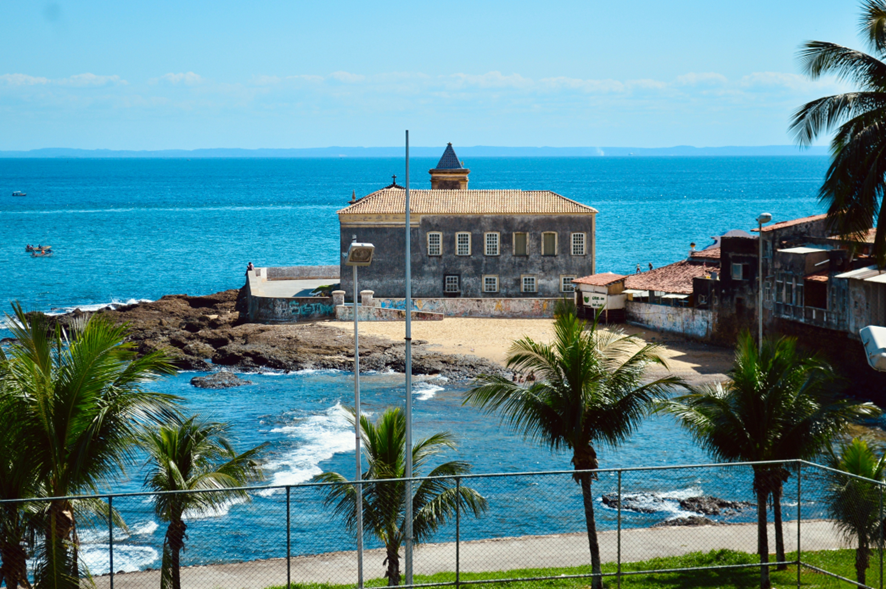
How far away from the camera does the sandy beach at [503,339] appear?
4091cm

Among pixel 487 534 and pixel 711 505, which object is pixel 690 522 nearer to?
pixel 711 505

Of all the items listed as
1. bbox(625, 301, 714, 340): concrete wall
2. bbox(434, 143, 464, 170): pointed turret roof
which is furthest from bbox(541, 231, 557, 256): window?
bbox(434, 143, 464, 170): pointed turret roof

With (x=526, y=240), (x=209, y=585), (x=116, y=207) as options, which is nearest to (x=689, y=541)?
(x=209, y=585)

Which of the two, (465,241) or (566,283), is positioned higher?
(465,241)

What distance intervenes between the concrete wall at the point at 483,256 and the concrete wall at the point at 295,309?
254 centimetres

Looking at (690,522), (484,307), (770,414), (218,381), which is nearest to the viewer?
(770,414)

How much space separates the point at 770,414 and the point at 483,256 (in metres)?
38.0

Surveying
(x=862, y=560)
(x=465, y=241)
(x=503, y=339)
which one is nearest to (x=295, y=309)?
(x=465, y=241)

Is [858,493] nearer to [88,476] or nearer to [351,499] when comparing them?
[351,499]

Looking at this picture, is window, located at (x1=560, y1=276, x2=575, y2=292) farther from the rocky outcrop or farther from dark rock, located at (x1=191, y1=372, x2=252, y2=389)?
dark rock, located at (x1=191, y1=372, x2=252, y2=389)

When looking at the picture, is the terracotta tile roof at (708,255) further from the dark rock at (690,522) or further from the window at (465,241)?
the dark rock at (690,522)

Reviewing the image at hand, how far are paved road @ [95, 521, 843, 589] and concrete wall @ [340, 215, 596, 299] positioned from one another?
112 ft

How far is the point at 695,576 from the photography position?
16141 mm

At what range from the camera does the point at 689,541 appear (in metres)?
19.6
